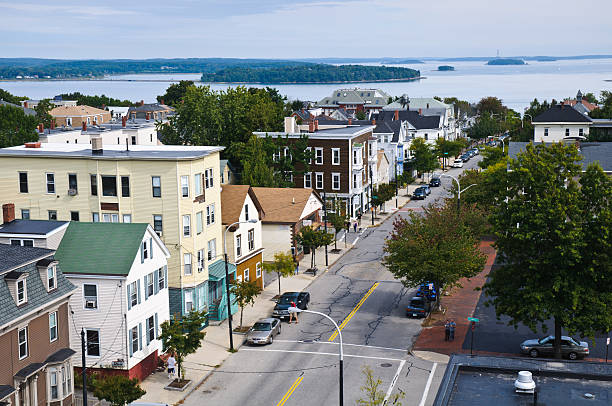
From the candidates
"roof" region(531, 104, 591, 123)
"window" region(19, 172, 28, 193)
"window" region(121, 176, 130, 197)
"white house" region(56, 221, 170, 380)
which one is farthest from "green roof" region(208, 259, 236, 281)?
"roof" region(531, 104, 591, 123)

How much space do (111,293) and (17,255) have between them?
6958 millimetres

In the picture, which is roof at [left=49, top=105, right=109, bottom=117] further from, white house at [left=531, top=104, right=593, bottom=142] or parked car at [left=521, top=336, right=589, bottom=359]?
parked car at [left=521, top=336, right=589, bottom=359]

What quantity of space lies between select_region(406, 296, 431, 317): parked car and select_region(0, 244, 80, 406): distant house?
24.7 metres

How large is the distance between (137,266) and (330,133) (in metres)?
48.7

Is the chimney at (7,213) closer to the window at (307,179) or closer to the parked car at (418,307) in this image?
the parked car at (418,307)

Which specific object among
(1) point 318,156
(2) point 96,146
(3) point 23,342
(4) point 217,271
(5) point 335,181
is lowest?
(4) point 217,271

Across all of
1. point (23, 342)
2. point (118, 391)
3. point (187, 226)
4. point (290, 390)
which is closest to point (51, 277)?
point (23, 342)

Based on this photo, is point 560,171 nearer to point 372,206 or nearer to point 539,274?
point 539,274

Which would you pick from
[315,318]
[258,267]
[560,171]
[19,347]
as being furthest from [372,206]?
[19,347]

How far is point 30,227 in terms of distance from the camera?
1625 inches

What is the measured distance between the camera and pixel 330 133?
285 feet

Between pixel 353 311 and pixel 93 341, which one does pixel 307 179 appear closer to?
pixel 353 311

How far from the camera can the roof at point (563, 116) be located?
114225 millimetres

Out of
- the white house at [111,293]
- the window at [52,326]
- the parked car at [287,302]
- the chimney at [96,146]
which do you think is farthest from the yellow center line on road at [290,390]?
the chimney at [96,146]
